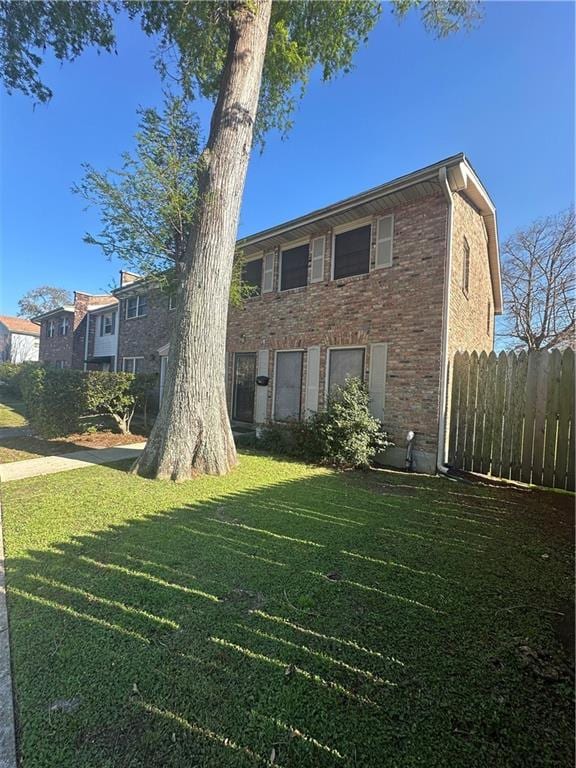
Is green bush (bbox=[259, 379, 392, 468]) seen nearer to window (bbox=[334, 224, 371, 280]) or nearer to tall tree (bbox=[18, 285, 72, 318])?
window (bbox=[334, 224, 371, 280])

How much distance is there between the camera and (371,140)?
8.89 m

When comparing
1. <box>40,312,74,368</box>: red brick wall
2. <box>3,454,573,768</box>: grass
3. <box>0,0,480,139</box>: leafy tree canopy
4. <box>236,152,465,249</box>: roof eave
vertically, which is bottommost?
<box>3,454,573,768</box>: grass

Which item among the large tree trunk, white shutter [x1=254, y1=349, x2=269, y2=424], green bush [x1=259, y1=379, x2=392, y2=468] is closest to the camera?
the large tree trunk

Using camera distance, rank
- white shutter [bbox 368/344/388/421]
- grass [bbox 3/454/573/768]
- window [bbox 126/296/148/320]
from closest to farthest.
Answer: grass [bbox 3/454/573/768]
white shutter [bbox 368/344/388/421]
window [bbox 126/296/148/320]

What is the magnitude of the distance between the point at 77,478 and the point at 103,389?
15.4 ft

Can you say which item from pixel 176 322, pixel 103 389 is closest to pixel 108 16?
pixel 176 322

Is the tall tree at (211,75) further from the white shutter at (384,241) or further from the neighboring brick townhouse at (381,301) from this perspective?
the white shutter at (384,241)

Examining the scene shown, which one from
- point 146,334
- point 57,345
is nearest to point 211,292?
point 146,334

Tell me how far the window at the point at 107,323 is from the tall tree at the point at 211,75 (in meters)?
12.7

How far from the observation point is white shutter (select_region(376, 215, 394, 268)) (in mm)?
7875

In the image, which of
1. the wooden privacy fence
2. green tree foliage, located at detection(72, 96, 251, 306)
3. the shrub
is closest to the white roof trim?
the wooden privacy fence

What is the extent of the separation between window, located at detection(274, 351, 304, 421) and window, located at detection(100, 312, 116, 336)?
14.0 meters

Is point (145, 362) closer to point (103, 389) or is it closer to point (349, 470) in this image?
point (103, 389)

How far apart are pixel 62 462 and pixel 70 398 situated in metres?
3.10
